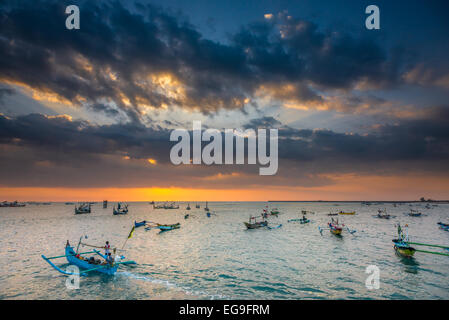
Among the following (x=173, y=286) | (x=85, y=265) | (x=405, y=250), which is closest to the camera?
(x=173, y=286)

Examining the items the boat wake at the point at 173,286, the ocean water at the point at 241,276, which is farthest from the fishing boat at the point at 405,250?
the boat wake at the point at 173,286

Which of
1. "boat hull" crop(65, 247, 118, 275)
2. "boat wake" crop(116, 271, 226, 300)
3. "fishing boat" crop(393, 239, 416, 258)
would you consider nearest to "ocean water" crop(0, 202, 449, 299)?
"boat wake" crop(116, 271, 226, 300)

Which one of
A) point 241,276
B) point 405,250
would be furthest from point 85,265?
point 405,250

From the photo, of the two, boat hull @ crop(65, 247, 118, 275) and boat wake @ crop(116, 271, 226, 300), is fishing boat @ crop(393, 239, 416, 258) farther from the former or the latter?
boat hull @ crop(65, 247, 118, 275)

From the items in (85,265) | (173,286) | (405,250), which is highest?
(405,250)

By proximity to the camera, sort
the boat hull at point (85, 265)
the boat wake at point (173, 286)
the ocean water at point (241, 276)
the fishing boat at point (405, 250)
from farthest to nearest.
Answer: the fishing boat at point (405, 250), the boat hull at point (85, 265), the ocean water at point (241, 276), the boat wake at point (173, 286)

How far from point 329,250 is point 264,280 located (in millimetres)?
20001

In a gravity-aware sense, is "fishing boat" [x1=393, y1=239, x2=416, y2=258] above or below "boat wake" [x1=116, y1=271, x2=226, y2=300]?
above

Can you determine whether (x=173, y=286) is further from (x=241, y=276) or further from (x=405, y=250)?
(x=405, y=250)

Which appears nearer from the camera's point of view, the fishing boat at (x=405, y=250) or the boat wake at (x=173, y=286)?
the boat wake at (x=173, y=286)

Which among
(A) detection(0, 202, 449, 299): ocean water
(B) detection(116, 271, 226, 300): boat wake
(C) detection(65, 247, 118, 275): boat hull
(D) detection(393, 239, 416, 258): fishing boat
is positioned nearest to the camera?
(B) detection(116, 271, 226, 300): boat wake

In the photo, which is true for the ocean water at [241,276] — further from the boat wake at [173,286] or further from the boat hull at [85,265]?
the boat hull at [85,265]
